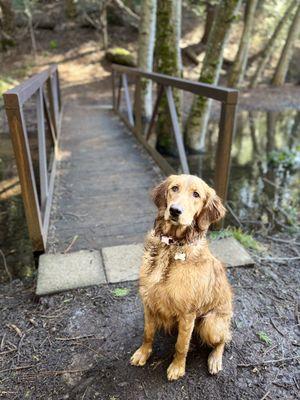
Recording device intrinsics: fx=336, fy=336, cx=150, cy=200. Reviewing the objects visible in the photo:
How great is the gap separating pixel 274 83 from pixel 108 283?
17.6 meters

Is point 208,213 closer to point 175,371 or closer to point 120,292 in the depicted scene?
point 175,371

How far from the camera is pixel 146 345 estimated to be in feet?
7.73

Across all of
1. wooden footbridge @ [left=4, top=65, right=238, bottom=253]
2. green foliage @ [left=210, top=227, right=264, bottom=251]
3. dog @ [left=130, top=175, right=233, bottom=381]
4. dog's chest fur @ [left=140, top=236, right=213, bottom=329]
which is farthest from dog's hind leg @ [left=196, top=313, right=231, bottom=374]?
wooden footbridge @ [left=4, top=65, right=238, bottom=253]

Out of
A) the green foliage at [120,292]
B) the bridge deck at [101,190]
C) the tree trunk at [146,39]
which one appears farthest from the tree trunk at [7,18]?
the green foliage at [120,292]

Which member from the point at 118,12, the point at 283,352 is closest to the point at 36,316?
the point at 283,352

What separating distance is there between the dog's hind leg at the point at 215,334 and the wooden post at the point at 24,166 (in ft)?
6.15

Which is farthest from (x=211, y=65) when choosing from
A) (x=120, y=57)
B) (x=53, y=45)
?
(x=53, y=45)

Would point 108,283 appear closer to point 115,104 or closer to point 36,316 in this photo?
point 36,316

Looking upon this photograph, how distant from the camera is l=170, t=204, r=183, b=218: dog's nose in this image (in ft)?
6.29

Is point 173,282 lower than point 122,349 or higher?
higher

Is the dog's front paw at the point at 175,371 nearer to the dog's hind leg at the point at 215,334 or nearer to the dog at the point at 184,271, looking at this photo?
the dog at the point at 184,271

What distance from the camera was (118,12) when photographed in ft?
63.8

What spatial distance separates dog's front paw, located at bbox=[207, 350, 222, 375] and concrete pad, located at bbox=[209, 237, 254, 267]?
113cm

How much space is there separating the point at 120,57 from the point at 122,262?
14.7 m
